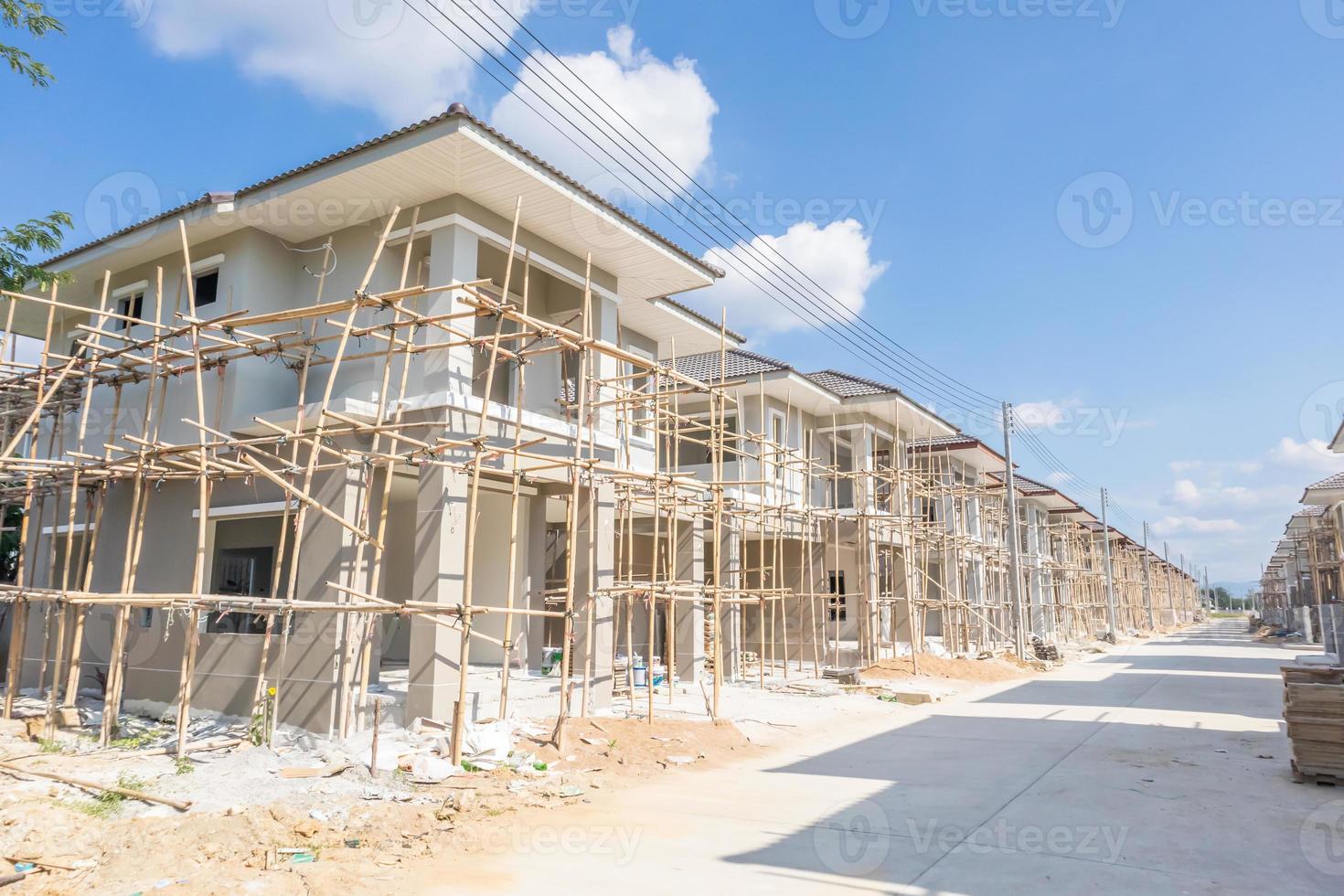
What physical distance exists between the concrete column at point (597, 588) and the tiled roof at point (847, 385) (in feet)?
32.8

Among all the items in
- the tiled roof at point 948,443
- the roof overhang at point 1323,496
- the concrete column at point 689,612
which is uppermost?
the tiled roof at point 948,443

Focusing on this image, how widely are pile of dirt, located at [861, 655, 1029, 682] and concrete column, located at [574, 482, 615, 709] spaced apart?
27.6ft

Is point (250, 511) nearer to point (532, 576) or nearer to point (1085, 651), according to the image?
point (532, 576)

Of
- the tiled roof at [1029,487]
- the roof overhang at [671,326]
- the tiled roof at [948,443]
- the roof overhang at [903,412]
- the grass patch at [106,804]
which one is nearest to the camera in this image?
the grass patch at [106,804]

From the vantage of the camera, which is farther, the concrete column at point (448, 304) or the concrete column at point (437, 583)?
the concrete column at point (448, 304)

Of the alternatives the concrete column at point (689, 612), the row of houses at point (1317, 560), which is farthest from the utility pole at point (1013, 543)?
the concrete column at point (689, 612)

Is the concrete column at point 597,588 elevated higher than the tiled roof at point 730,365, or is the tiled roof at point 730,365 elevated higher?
the tiled roof at point 730,365

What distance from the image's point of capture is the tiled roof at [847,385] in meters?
21.4

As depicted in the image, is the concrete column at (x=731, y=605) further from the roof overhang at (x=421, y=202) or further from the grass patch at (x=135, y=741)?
Answer: the grass patch at (x=135, y=741)

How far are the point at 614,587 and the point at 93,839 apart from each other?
6290 millimetres

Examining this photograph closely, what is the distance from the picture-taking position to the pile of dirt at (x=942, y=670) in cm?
1889

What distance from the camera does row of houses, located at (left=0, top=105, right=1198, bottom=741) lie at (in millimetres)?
9414

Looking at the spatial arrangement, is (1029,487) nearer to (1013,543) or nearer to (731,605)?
(1013,543)

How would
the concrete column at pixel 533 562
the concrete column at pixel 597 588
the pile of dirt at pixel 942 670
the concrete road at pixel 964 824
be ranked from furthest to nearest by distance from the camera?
the pile of dirt at pixel 942 670
the concrete column at pixel 533 562
the concrete column at pixel 597 588
the concrete road at pixel 964 824
